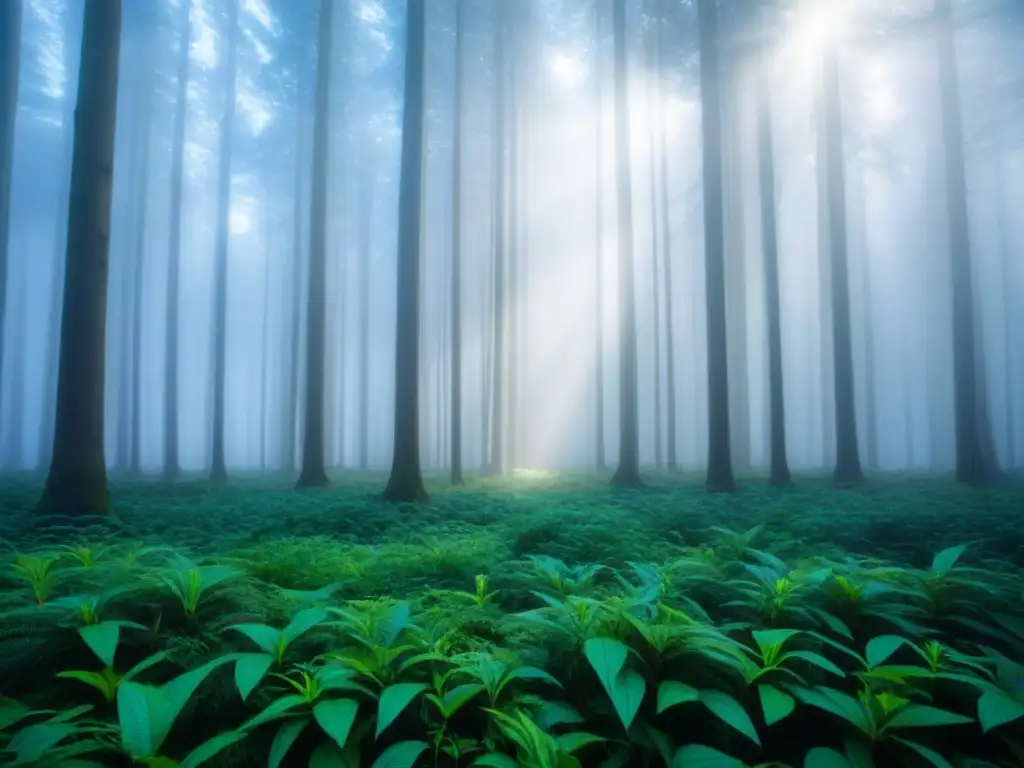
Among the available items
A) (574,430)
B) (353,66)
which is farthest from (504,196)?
(574,430)

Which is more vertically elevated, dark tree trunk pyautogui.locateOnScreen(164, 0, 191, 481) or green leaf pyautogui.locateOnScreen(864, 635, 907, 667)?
dark tree trunk pyautogui.locateOnScreen(164, 0, 191, 481)

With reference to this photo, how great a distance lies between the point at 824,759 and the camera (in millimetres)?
2117

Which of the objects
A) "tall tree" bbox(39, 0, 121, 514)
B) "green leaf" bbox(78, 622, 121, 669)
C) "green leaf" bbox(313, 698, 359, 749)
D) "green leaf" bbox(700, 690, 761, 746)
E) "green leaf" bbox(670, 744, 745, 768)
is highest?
"tall tree" bbox(39, 0, 121, 514)

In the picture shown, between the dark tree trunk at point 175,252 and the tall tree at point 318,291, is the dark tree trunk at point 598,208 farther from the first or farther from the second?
the dark tree trunk at point 175,252

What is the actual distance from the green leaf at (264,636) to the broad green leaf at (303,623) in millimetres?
46

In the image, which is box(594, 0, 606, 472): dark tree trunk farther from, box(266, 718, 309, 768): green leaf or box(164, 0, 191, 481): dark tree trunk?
box(266, 718, 309, 768): green leaf

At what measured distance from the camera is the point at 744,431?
83.7 feet

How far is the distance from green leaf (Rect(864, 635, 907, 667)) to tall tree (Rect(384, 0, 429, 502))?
9.77 meters

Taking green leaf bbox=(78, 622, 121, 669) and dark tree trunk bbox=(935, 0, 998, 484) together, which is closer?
green leaf bbox=(78, 622, 121, 669)

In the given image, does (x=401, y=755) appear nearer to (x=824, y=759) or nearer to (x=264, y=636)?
(x=264, y=636)

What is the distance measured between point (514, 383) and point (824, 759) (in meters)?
24.2

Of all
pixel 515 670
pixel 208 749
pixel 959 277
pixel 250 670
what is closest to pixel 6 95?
pixel 250 670

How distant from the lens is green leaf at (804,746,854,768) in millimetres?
2100

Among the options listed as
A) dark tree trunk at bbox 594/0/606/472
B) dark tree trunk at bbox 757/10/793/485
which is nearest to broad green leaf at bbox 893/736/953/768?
dark tree trunk at bbox 757/10/793/485
